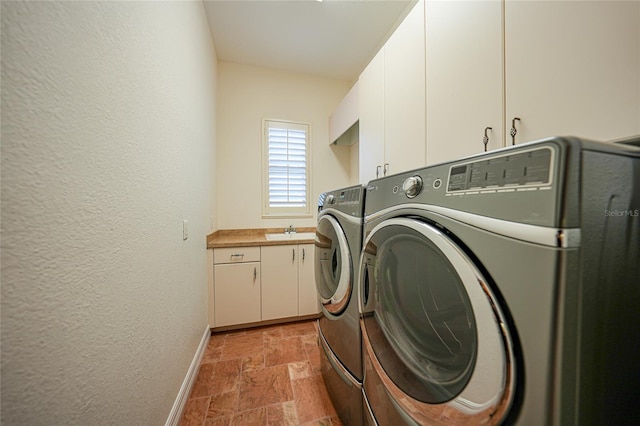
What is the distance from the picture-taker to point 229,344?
1.80 metres

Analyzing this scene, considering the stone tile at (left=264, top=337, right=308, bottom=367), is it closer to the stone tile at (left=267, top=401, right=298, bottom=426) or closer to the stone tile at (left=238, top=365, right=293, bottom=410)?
the stone tile at (left=238, top=365, right=293, bottom=410)

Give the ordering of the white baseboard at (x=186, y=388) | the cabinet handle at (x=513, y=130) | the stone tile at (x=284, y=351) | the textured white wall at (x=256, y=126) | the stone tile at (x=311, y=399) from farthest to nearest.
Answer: the textured white wall at (x=256, y=126), the stone tile at (x=284, y=351), the stone tile at (x=311, y=399), the white baseboard at (x=186, y=388), the cabinet handle at (x=513, y=130)

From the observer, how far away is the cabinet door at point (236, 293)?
1.94m

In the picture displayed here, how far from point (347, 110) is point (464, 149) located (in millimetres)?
1506

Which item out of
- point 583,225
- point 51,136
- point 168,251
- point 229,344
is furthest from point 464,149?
point 229,344

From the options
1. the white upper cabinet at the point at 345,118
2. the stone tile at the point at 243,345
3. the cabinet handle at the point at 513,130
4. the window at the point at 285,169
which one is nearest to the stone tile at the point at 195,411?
the stone tile at the point at 243,345

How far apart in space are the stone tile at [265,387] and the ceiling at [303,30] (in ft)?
9.11

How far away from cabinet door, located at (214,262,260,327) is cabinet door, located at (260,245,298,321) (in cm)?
7

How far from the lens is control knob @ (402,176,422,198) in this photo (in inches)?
23.3

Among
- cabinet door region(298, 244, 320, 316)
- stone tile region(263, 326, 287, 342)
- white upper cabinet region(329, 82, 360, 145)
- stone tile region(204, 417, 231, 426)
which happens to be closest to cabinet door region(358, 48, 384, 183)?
white upper cabinet region(329, 82, 360, 145)

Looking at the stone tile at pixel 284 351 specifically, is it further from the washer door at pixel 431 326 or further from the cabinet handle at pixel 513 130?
the cabinet handle at pixel 513 130

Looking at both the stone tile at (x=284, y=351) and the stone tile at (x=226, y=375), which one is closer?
the stone tile at (x=226, y=375)

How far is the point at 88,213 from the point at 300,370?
151cm

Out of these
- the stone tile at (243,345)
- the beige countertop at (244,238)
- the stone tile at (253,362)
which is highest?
the beige countertop at (244,238)
